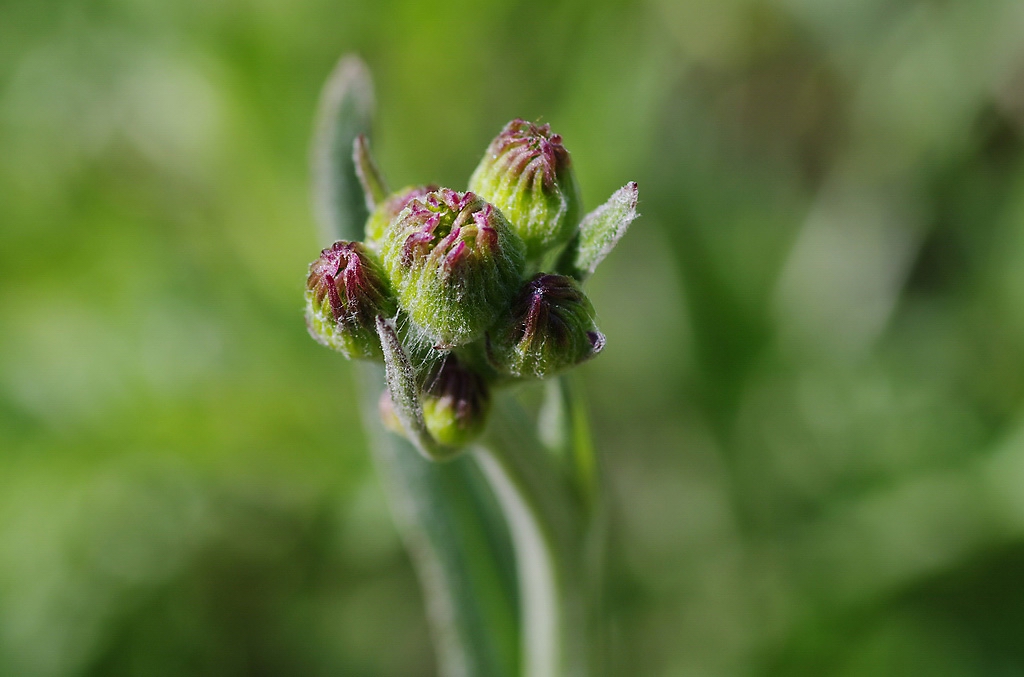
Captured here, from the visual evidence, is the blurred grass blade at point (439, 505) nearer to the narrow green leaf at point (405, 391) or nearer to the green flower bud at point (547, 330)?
the narrow green leaf at point (405, 391)

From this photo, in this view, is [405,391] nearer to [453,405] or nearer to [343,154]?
[453,405]

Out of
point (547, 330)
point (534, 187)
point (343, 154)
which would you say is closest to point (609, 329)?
point (343, 154)

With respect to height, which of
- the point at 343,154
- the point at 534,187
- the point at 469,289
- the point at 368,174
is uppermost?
the point at 343,154

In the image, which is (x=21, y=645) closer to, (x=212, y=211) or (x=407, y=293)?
(x=212, y=211)

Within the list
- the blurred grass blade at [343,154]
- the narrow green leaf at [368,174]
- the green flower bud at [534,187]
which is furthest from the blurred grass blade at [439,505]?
the green flower bud at [534,187]

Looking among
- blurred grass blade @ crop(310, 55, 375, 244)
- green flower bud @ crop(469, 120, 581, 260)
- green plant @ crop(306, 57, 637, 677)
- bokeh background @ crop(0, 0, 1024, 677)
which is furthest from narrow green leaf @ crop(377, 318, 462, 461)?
bokeh background @ crop(0, 0, 1024, 677)

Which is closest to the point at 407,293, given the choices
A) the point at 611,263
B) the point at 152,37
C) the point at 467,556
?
the point at 467,556

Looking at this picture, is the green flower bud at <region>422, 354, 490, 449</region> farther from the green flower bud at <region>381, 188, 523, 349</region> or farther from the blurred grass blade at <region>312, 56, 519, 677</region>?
the blurred grass blade at <region>312, 56, 519, 677</region>
